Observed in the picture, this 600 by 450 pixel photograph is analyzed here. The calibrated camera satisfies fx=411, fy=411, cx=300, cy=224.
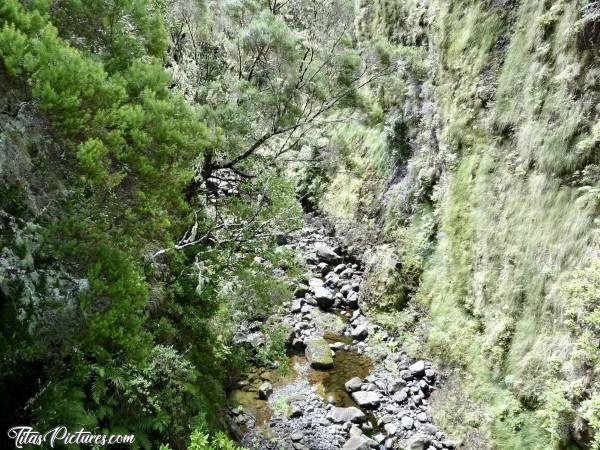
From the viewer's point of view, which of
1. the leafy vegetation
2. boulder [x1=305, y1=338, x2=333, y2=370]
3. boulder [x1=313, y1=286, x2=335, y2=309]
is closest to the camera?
the leafy vegetation

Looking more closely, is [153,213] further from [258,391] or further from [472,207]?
[472,207]

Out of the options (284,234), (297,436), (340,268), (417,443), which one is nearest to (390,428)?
(417,443)

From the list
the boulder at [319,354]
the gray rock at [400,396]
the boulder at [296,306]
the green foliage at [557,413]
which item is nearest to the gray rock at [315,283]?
the boulder at [296,306]

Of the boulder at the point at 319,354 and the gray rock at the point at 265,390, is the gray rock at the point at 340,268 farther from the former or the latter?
the gray rock at the point at 265,390

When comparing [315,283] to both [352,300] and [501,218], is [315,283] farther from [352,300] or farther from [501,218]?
[501,218]

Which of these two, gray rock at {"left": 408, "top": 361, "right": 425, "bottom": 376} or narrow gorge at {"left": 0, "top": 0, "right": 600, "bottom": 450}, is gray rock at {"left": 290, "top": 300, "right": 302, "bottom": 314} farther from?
gray rock at {"left": 408, "top": 361, "right": 425, "bottom": 376}

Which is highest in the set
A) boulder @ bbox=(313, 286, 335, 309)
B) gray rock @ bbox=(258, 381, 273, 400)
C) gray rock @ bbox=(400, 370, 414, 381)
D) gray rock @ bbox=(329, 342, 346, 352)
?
boulder @ bbox=(313, 286, 335, 309)

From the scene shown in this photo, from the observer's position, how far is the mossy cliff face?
6.33 m

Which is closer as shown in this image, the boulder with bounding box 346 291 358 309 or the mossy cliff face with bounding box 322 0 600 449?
the mossy cliff face with bounding box 322 0 600 449

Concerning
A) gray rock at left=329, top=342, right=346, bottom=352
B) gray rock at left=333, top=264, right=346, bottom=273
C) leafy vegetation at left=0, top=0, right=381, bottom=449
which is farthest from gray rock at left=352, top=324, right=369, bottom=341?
leafy vegetation at left=0, top=0, right=381, bottom=449

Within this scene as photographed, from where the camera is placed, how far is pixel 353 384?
9.02 metres

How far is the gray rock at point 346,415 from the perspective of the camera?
8125 mm

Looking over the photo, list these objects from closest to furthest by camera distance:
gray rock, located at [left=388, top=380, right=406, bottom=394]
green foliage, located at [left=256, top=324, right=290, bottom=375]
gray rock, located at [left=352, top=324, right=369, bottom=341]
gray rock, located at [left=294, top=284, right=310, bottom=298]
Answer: green foliage, located at [left=256, top=324, right=290, bottom=375] < gray rock, located at [left=388, top=380, right=406, bottom=394] < gray rock, located at [left=352, top=324, right=369, bottom=341] < gray rock, located at [left=294, top=284, right=310, bottom=298]

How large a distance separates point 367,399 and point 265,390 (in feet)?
7.02
